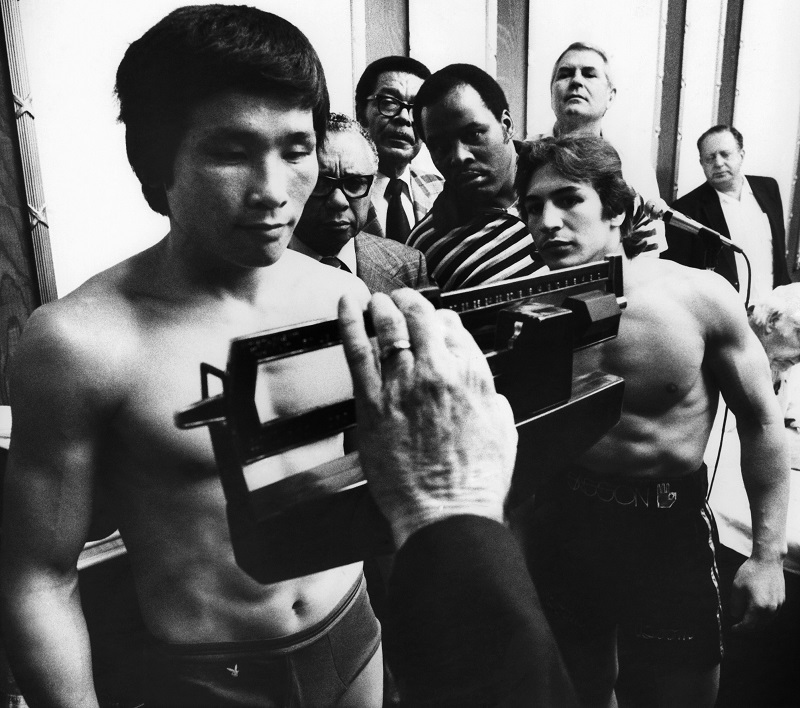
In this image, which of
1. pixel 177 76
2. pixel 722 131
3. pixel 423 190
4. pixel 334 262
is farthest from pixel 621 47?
pixel 177 76

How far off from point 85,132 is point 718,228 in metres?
1.25

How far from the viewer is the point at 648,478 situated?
1.18 m

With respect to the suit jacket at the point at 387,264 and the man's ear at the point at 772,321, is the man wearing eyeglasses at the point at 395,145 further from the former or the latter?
the man's ear at the point at 772,321

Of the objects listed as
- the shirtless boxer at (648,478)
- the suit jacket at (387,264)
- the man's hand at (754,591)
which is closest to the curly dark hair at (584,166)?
the shirtless boxer at (648,478)

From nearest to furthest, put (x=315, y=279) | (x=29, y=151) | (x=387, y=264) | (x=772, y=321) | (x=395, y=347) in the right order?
1. (x=395, y=347)
2. (x=29, y=151)
3. (x=315, y=279)
4. (x=387, y=264)
5. (x=772, y=321)

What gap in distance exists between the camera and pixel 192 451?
0.74 metres

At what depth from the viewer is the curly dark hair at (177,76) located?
0.71m

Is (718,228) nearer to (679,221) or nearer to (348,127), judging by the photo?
(679,221)

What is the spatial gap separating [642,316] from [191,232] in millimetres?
767

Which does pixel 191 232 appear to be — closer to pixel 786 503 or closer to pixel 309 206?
pixel 309 206

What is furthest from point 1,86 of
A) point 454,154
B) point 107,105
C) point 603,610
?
point 603,610

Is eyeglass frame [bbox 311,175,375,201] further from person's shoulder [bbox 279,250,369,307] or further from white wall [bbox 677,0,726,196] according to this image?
white wall [bbox 677,0,726,196]

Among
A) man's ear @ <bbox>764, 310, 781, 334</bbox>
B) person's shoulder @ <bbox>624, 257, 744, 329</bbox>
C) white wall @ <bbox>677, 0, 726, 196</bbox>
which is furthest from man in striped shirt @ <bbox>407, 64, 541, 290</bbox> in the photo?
man's ear @ <bbox>764, 310, 781, 334</bbox>

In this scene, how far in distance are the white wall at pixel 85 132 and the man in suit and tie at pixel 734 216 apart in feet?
3.30
